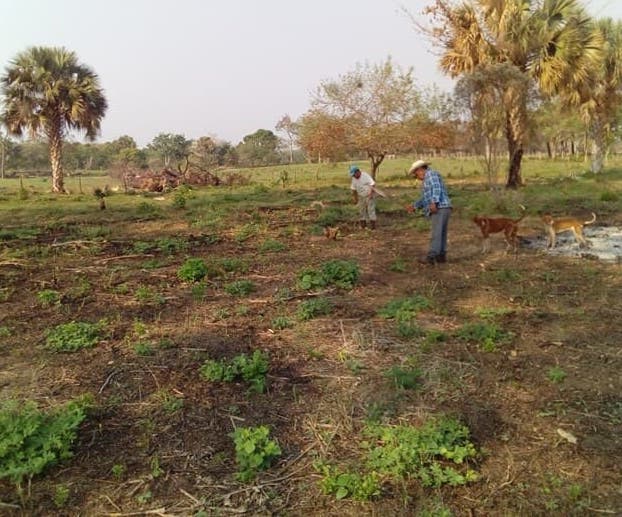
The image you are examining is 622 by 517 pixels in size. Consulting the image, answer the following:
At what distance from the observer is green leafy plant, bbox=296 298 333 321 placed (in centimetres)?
562

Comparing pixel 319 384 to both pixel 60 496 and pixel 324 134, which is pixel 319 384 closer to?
pixel 60 496

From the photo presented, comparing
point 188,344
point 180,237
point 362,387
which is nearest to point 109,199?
point 180,237

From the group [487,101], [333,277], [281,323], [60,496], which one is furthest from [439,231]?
[487,101]

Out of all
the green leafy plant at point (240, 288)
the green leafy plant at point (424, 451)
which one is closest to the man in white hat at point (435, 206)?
the green leafy plant at point (240, 288)

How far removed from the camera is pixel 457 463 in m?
3.08

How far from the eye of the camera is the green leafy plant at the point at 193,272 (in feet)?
23.6

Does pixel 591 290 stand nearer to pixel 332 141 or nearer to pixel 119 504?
pixel 119 504

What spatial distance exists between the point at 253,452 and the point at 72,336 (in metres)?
2.85

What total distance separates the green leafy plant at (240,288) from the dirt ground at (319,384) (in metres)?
0.17

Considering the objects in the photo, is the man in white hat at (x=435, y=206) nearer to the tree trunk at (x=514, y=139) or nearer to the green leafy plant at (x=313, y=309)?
the green leafy plant at (x=313, y=309)

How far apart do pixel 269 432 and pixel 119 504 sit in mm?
1010

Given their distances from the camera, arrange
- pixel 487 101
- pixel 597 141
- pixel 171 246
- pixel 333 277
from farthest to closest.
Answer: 1. pixel 597 141
2. pixel 487 101
3. pixel 171 246
4. pixel 333 277

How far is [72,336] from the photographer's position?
5133mm

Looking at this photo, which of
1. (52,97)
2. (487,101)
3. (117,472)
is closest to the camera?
(117,472)
